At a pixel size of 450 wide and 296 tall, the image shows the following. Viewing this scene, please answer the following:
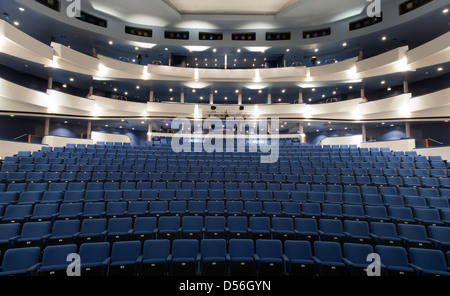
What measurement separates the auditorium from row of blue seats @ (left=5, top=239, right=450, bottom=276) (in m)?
0.02

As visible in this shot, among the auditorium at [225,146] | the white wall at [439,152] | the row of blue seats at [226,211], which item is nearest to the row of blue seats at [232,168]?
the auditorium at [225,146]

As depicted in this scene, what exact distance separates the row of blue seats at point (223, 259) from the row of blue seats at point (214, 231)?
45 centimetres

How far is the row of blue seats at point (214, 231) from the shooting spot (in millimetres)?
3316

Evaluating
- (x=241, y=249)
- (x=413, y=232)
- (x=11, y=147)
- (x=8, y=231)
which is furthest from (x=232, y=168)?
(x=11, y=147)

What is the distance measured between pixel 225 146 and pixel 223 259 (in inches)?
347

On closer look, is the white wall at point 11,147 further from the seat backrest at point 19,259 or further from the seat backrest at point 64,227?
the seat backrest at point 19,259

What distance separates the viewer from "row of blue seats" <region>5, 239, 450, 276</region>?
8.93 ft

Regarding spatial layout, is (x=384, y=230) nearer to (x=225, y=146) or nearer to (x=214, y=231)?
(x=214, y=231)

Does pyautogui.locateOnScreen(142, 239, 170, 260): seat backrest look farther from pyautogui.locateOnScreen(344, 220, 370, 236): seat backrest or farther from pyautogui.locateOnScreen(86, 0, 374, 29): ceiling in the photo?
pyautogui.locateOnScreen(86, 0, 374, 29): ceiling

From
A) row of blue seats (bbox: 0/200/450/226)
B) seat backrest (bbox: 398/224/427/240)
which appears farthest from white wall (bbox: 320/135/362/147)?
seat backrest (bbox: 398/224/427/240)

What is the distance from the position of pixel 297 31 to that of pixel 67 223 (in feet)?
47.7

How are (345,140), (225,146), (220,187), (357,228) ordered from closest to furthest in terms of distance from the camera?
(357,228)
(220,187)
(225,146)
(345,140)

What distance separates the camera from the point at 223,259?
2.96 m
